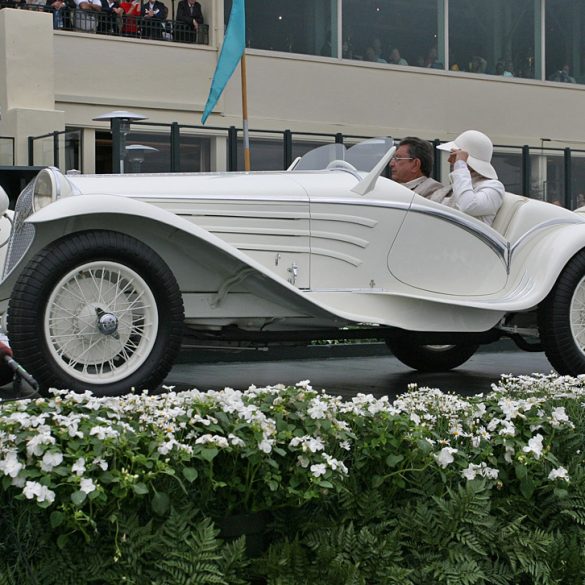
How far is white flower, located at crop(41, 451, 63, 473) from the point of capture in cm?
316

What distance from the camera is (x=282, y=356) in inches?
359

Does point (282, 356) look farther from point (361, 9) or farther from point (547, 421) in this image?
point (361, 9)

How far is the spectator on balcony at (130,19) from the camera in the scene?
20484 millimetres

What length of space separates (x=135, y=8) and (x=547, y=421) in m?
17.7

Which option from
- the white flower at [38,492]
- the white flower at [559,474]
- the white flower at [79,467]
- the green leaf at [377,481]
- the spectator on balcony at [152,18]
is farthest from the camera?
the spectator on balcony at [152,18]

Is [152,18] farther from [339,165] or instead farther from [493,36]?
[339,165]

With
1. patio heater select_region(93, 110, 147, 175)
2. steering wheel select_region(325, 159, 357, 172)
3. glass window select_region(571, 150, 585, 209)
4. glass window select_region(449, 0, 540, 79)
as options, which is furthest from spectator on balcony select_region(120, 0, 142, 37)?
steering wheel select_region(325, 159, 357, 172)

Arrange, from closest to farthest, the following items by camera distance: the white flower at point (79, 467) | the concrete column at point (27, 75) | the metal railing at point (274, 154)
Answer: the white flower at point (79, 467) → the metal railing at point (274, 154) → the concrete column at point (27, 75)

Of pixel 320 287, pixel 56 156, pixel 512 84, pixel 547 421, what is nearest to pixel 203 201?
pixel 320 287

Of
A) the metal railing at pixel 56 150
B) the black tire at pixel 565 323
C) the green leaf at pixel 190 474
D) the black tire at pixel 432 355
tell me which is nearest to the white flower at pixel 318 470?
the green leaf at pixel 190 474

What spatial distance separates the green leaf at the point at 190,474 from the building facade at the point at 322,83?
14158 millimetres

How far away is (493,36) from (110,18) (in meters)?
9.05

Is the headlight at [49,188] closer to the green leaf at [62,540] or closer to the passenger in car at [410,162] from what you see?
the passenger in car at [410,162]

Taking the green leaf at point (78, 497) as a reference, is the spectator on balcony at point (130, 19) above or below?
above
